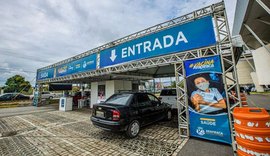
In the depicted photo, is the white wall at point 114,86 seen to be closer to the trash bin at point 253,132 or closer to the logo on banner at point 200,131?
the logo on banner at point 200,131

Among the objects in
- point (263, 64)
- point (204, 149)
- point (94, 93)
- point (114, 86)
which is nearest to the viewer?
point (204, 149)

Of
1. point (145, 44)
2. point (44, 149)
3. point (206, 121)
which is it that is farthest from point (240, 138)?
point (44, 149)

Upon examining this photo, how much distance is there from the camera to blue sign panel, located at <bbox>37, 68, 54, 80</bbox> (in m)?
12.8

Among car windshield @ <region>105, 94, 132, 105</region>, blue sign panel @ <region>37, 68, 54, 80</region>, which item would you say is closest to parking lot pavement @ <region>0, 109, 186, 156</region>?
car windshield @ <region>105, 94, 132, 105</region>

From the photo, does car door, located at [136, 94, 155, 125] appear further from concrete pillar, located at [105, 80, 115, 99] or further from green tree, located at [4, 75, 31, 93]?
green tree, located at [4, 75, 31, 93]

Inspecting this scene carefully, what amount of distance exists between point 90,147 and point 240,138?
3829mm

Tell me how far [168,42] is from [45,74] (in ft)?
47.9

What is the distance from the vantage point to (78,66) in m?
9.60

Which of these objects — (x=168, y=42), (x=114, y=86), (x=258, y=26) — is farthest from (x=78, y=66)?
(x=258, y=26)

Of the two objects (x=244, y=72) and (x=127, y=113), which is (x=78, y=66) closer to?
(x=127, y=113)

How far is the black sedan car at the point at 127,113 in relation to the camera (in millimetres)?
3918

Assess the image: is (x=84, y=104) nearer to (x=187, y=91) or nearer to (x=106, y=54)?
(x=106, y=54)

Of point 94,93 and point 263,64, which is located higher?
point 263,64

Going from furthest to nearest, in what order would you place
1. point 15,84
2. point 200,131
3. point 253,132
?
point 15,84 → point 200,131 → point 253,132
